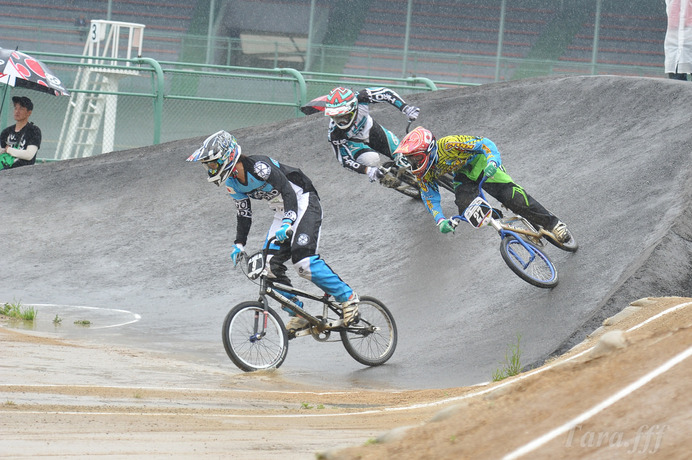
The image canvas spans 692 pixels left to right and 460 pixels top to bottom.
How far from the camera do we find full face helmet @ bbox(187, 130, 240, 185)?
8.38m

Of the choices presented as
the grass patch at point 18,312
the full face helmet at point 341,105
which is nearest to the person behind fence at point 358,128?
the full face helmet at point 341,105

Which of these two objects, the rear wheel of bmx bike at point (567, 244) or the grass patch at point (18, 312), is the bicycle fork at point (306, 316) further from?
the grass patch at point (18, 312)

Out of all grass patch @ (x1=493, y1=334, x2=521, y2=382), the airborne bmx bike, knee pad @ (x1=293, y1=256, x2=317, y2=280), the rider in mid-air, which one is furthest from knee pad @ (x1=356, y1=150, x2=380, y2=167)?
grass patch @ (x1=493, y1=334, x2=521, y2=382)

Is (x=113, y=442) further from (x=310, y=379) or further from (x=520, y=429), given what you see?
(x=310, y=379)

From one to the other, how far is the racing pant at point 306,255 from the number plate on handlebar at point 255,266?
0.14m

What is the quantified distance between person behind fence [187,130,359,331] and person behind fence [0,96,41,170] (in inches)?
312

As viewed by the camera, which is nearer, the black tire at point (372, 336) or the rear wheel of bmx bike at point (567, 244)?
the black tire at point (372, 336)

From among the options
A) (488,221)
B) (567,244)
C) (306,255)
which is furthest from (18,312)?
(567,244)

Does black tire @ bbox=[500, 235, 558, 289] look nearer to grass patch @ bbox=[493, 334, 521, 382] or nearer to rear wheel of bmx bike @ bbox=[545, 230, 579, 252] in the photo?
rear wheel of bmx bike @ bbox=[545, 230, 579, 252]

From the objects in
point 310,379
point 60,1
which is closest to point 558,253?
point 310,379

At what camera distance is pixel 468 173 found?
10227 millimetres

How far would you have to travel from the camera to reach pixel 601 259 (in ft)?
31.1

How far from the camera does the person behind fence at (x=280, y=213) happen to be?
27.7ft

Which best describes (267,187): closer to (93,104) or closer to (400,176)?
(400,176)
